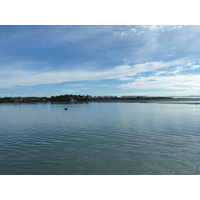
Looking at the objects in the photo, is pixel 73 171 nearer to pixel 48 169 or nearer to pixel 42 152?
pixel 48 169

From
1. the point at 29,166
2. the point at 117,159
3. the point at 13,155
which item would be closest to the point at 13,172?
the point at 29,166

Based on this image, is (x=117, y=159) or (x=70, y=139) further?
(x=70, y=139)

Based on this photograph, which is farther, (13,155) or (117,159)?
(13,155)

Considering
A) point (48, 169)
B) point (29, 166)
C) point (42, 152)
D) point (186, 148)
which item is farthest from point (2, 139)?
point (186, 148)

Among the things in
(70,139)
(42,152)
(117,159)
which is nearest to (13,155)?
(42,152)

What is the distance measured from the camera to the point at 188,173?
33.5ft

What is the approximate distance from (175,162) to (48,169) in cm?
975

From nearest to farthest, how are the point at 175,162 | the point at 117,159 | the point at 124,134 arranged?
1. the point at 175,162
2. the point at 117,159
3. the point at 124,134

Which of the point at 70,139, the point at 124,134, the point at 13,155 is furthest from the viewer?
the point at 124,134

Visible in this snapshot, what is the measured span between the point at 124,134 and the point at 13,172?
13.8m

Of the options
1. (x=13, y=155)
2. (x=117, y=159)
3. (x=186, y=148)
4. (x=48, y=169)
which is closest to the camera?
(x=48, y=169)

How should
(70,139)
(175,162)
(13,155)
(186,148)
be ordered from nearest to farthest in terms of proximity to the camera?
(175,162) → (13,155) → (186,148) → (70,139)

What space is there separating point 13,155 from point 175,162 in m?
14.0

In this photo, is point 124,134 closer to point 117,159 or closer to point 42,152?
point 117,159
